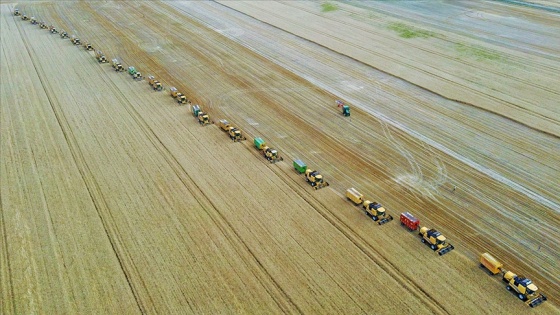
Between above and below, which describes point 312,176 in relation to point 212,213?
above

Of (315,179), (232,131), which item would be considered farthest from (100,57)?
(315,179)

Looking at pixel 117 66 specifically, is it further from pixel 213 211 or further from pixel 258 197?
pixel 258 197

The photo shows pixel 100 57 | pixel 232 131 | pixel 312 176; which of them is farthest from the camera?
pixel 100 57

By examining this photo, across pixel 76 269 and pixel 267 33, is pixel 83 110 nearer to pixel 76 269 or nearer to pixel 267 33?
pixel 76 269

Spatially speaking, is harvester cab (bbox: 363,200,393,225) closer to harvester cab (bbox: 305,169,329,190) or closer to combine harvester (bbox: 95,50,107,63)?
harvester cab (bbox: 305,169,329,190)

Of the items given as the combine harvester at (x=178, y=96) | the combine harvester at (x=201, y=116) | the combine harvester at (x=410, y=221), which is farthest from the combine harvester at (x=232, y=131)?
the combine harvester at (x=410, y=221)

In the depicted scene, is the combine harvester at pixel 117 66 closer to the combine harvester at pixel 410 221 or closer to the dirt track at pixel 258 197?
the dirt track at pixel 258 197

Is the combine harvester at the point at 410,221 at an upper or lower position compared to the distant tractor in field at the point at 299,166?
lower
